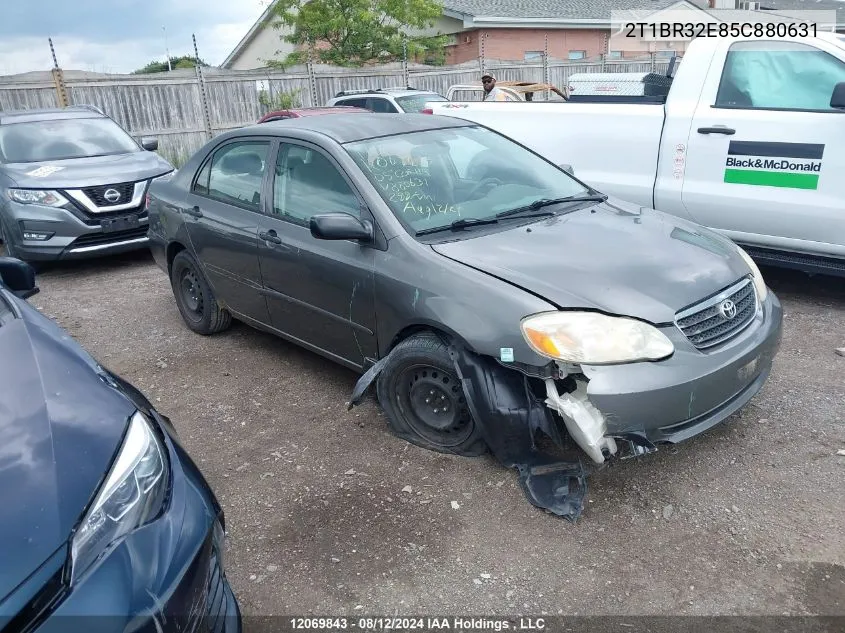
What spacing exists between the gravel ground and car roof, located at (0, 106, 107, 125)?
18.8 ft

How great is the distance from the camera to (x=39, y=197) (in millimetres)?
7168

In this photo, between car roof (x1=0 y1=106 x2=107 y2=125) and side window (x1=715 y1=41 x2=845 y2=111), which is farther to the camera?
car roof (x1=0 y1=106 x2=107 y2=125)

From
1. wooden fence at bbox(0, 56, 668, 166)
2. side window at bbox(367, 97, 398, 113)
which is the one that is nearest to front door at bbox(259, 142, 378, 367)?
side window at bbox(367, 97, 398, 113)

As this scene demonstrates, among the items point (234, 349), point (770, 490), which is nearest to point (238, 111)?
point (234, 349)

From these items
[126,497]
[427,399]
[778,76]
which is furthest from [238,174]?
[778,76]

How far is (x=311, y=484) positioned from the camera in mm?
3406

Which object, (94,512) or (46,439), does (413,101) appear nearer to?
(46,439)

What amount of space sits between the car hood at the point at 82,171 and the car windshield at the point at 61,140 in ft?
0.83

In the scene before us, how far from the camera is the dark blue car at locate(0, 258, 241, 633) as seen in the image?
1.62 metres

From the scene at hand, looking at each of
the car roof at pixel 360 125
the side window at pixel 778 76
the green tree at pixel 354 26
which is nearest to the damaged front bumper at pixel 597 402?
the car roof at pixel 360 125

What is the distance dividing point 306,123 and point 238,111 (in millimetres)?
11340

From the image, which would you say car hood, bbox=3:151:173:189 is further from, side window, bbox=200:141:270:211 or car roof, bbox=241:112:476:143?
car roof, bbox=241:112:476:143

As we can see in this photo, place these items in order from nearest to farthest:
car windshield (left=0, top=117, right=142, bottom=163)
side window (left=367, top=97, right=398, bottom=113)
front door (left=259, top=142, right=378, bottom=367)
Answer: front door (left=259, top=142, right=378, bottom=367) → car windshield (left=0, top=117, right=142, bottom=163) → side window (left=367, top=97, right=398, bottom=113)

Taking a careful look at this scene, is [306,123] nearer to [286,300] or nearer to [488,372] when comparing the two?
[286,300]
